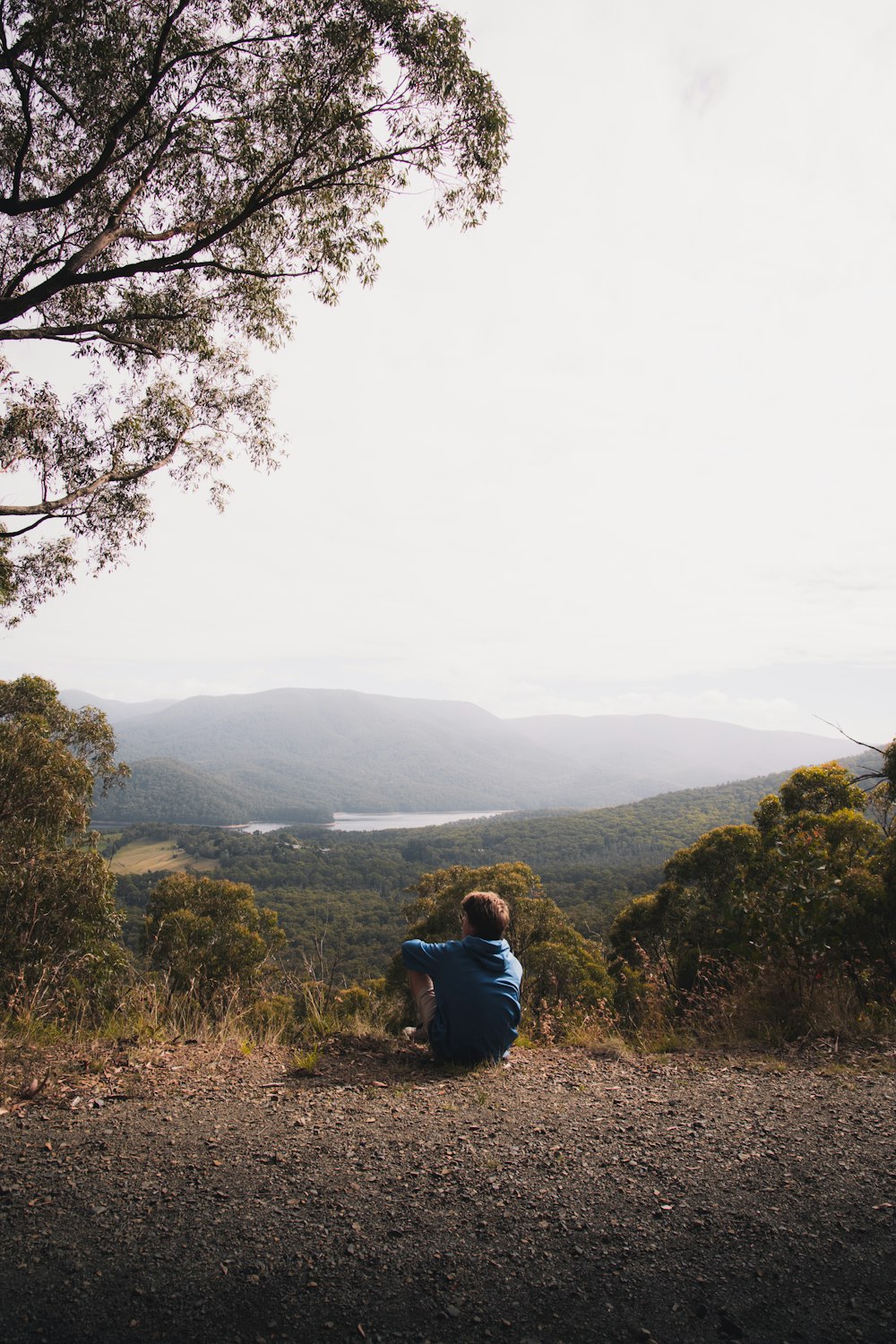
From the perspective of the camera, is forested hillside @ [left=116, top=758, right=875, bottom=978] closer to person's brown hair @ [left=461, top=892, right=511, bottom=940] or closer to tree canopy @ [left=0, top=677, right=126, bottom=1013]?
tree canopy @ [left=0, top=677, right=126, bottom=1013]

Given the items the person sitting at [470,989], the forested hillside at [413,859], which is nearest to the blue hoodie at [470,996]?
the person sitting at [470,989]

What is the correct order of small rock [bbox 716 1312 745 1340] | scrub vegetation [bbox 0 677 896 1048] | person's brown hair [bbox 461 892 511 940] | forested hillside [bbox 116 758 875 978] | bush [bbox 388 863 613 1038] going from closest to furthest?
small rock [bbox 716 1312 745 1340], person's brown hair [bbox 461 892 511 940], scrub vegetation [bbox 0 677 896 1048], bush [bbox 388 863 613 1038], forested hillside [bbox 116 758 875 978]

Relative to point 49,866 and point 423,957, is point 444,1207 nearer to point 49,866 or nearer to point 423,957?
point 423,957

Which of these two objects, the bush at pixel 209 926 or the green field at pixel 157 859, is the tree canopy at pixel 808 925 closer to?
the bush at pixel 209 926

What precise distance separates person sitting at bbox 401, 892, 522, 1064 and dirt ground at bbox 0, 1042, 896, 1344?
35 centimetres

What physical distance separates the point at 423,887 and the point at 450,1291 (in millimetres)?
20374

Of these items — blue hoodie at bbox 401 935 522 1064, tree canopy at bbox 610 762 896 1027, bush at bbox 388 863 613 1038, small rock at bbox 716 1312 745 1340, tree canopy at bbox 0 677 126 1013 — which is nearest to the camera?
small rock at bbox 716 1312 745 1340

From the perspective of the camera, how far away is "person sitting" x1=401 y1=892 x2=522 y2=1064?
12.8ft

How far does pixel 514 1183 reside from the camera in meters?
2.40

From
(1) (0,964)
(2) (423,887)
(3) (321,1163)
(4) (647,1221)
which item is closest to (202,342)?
(1) (0,964)

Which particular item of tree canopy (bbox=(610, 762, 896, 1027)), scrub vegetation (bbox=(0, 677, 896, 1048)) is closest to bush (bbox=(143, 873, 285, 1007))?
scrub vegetation (bbox=(0, 677, 896, 1048))

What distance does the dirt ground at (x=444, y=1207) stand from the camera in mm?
1693

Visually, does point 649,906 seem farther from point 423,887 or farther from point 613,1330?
point 613,1330

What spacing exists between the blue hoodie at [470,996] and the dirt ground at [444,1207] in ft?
1.12
